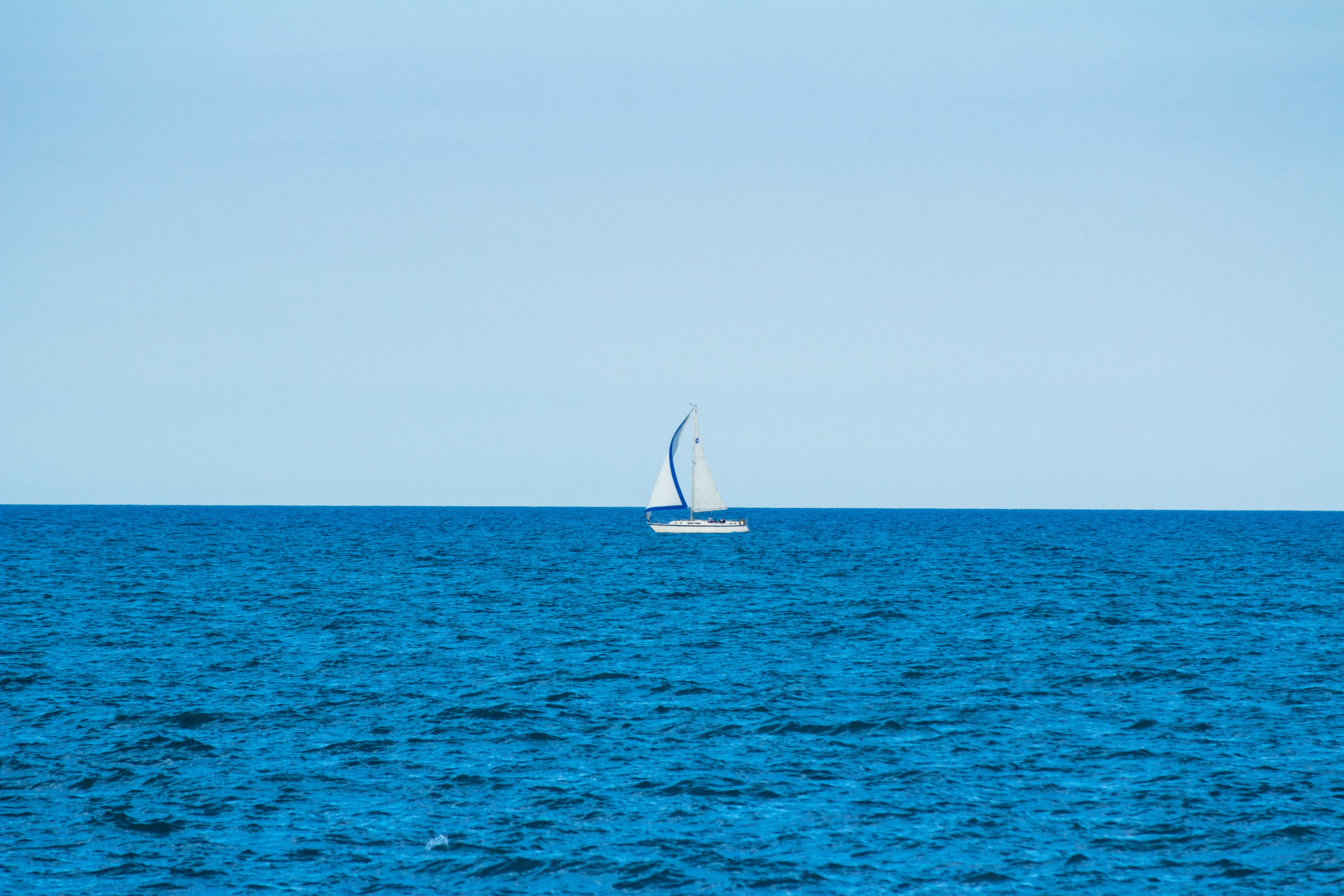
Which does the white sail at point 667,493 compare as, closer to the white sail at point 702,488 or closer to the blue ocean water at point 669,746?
the white sail at point 702,488

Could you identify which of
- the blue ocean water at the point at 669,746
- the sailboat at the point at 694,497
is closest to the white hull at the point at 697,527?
the sailboat at the point at 694,497

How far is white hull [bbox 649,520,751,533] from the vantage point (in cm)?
13288

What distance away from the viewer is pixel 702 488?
133 metres

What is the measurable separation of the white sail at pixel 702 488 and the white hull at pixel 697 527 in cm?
183

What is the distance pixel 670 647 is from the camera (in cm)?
4247

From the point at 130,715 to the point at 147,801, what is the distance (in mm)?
8168

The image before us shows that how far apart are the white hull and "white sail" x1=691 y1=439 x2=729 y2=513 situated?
72.0 inches

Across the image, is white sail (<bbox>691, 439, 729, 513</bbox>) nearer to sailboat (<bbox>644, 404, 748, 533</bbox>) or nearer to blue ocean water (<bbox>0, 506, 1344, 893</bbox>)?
sailboat (<bbox>644, 404, 748, 533</bbox>)

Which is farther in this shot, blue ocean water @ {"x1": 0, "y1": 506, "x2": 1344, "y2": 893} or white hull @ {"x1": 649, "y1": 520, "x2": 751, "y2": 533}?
white hull @ {"x1": 649, "y1": 520, "x2": 751, "y2": 533}

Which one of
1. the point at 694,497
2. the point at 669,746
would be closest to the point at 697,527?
the point at 694,497

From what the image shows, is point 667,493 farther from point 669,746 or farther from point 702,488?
point 669,746

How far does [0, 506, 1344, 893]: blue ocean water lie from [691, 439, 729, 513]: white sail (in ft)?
238

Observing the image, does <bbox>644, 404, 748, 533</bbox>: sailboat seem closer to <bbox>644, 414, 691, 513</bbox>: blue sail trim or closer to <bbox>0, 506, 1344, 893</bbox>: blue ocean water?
<bbox>644, 414, 691, 513</bbox>: blue sail trim

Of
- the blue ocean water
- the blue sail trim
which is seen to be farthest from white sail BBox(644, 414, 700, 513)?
the blue ocean water
